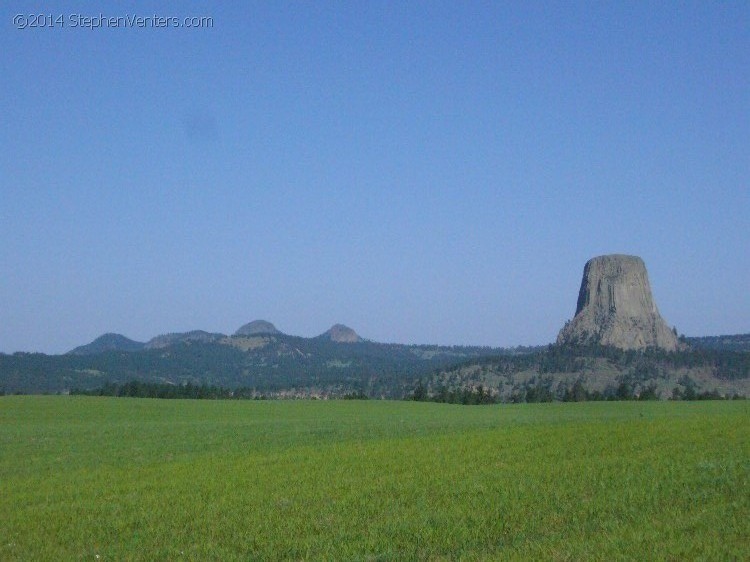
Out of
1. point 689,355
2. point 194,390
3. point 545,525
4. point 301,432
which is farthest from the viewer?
point 689,355

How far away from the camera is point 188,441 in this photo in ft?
114

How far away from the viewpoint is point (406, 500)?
16734mm

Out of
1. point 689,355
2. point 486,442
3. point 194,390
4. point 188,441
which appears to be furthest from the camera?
point 689,355

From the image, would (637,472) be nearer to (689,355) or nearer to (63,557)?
(63,557)

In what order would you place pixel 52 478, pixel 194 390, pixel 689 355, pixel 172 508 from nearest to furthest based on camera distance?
pixel 172 508
pixel 52 478
pixel 194 390
pixel 689 355

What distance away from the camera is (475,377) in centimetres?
19425

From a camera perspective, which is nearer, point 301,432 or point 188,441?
point 188,441

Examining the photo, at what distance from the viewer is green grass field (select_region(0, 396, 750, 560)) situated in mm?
12719

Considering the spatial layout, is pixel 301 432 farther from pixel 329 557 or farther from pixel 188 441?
pixel 329 557

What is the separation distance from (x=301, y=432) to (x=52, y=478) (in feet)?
53.8

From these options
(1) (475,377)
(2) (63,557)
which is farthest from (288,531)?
(1) (475,377)

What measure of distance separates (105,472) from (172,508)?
298 inches

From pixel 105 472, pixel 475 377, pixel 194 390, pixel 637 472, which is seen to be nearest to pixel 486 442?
pixel 637 472

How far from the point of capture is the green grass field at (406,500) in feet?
41.7
